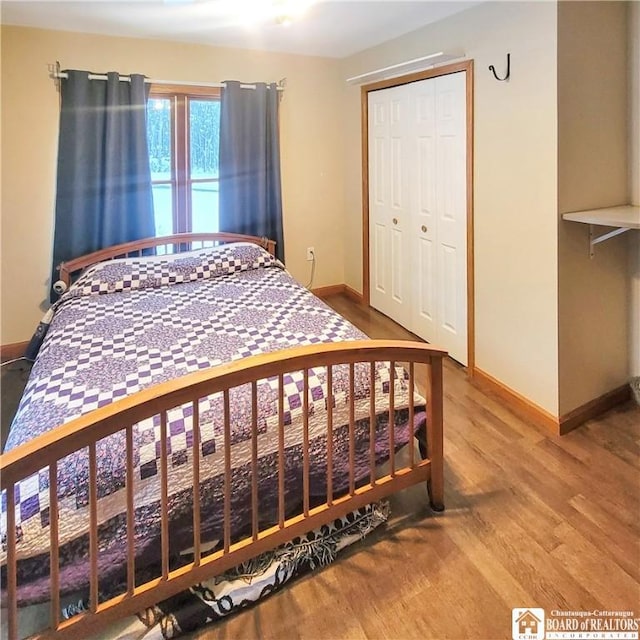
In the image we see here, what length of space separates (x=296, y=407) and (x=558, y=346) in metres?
1.46

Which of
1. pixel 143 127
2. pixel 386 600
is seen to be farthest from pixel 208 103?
pixel 386 600

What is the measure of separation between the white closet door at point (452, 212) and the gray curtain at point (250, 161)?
1.41m

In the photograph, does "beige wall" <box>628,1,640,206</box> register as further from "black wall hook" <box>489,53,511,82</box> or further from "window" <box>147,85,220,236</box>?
"window" <box>147,85,220,236</box>

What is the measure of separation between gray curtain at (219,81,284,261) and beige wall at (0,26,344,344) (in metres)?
0.19

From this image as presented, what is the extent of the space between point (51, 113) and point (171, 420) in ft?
9.30

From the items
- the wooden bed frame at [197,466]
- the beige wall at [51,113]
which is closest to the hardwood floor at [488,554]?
the wooden bed frame at [197,466]

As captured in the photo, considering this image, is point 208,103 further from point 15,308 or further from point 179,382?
point 179,382

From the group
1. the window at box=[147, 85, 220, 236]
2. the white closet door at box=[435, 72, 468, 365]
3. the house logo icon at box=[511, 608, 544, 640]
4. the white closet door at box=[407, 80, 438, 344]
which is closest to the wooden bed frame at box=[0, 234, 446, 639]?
the house logo icon at box=[511, 608, 544, 640]

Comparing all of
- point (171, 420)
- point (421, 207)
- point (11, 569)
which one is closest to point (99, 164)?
point (421, 207)

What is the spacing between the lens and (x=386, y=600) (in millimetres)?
1642

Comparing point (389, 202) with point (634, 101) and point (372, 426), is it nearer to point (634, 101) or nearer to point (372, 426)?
point (634, 101)

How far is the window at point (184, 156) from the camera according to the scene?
3781mm

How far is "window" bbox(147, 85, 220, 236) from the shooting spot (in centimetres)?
378

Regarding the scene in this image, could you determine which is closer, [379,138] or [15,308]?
[15,308]
